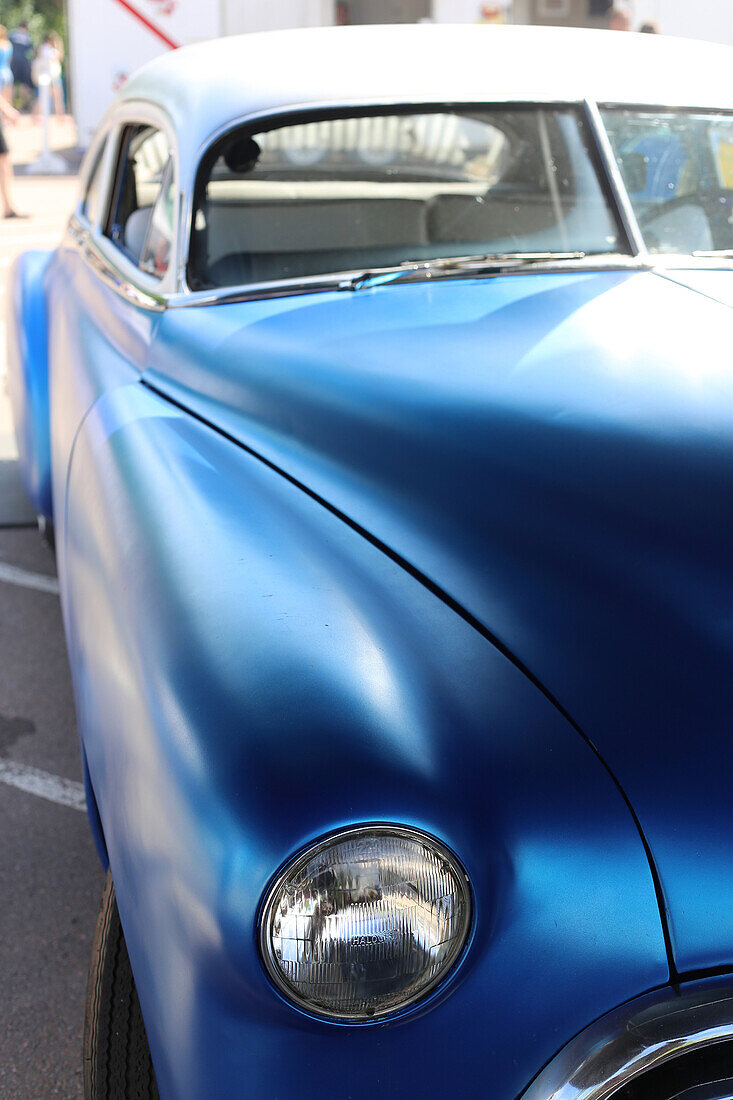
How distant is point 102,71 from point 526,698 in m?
17.1

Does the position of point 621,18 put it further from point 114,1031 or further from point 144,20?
point 114,1031

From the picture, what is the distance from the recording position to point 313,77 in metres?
2.41

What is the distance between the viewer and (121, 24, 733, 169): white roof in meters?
2.36

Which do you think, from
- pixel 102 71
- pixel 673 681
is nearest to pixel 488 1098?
pixel 673 681

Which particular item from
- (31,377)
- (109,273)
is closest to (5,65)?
(31,377)

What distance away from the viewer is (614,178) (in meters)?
2.27

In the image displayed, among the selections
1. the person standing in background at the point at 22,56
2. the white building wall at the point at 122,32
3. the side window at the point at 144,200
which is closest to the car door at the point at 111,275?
the side window at the point at 144,200

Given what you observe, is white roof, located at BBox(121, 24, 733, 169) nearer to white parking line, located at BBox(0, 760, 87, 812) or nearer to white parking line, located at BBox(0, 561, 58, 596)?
Answer: white parking line, located at BBox(0, 760, 87, 812)

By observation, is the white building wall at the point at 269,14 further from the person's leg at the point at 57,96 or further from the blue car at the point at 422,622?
the blue car at the point at 422,622

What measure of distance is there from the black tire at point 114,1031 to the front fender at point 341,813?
23cm

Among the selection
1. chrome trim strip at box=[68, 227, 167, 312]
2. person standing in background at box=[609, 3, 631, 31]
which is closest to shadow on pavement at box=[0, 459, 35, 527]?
chrome trim strip at box=[68, 227, 167, 312]

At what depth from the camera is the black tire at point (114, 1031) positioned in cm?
143

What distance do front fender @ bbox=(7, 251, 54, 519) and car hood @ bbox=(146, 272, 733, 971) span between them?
3.76 feet

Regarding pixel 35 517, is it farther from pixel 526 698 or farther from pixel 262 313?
pixel 526 698
